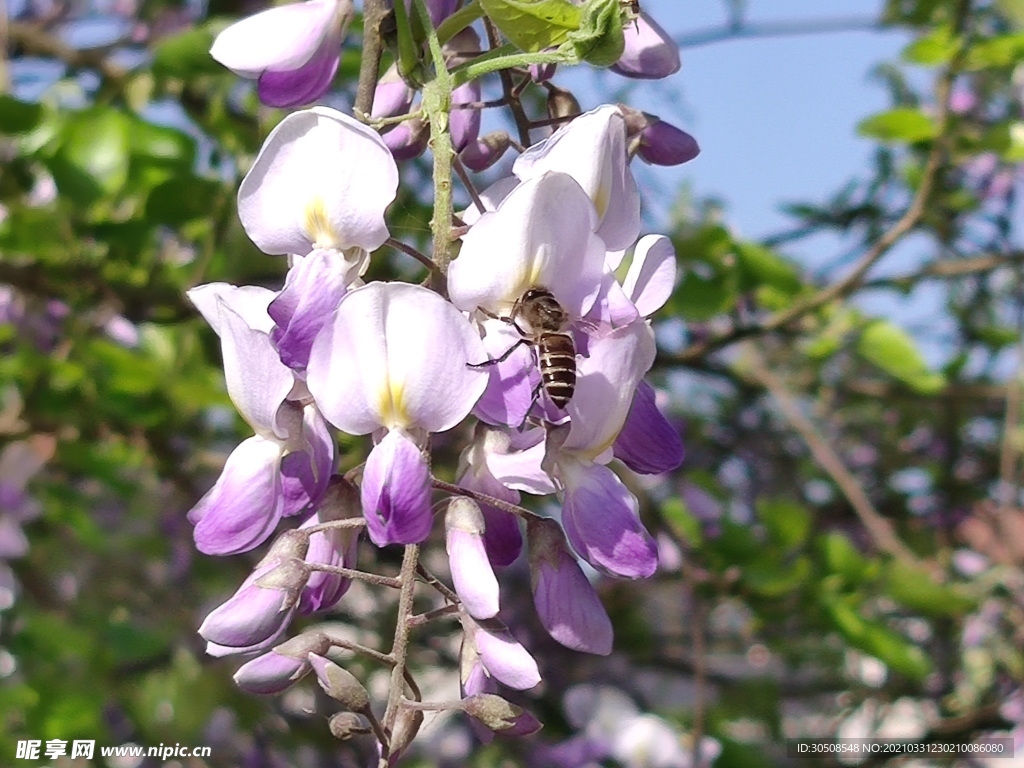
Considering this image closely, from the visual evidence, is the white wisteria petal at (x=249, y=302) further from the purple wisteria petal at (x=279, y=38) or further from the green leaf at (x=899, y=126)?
the green leaf at (x=899, y=126)

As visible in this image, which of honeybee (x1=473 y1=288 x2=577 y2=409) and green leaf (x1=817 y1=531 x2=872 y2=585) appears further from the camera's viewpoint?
green leaf (x1=817 y1=531 x2=872 y2=585)

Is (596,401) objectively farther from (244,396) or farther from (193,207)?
(193,207)

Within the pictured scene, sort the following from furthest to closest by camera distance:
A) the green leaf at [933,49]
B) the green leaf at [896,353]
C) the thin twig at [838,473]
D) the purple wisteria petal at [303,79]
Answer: the thin twig at [838,473] → the green leaf at [896,353] → the green leaf at [933,49] → the purple wisteria petal at [303,79]

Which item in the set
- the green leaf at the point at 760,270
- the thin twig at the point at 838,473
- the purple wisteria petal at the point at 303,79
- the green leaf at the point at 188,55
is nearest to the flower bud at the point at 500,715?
the purple wisteria petal at the point at 303,79

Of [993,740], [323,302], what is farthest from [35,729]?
[993,740]

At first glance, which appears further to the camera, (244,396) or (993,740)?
(993,740)

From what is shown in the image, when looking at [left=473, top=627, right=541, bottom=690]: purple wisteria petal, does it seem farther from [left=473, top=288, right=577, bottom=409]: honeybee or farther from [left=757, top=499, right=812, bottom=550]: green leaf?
[left=757, top=499, right=812, bottom=550]: green leaf

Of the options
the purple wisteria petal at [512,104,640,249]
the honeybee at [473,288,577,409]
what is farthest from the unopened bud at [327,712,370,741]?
the purple wisteria petal at [512,104,640,249]
